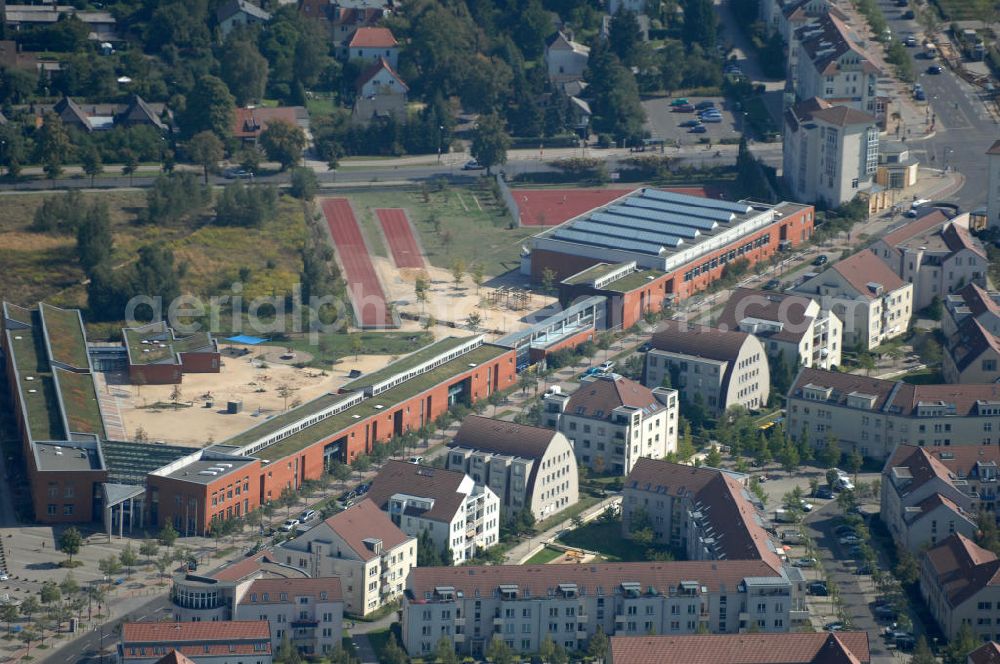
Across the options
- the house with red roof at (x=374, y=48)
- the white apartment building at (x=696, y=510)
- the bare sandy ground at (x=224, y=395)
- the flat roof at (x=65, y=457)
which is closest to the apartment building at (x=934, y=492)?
the white apartment building at (x=696, y=510)

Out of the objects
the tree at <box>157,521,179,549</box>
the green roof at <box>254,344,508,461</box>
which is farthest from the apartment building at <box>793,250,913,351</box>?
the tree at <box>157,521,179,549</box>

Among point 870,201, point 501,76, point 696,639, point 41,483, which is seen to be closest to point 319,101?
point 501,76

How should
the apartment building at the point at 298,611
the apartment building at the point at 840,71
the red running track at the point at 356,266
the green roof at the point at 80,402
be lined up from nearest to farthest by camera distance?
1. the apartment building at the point at 298,611
2. the green roof at the point at 80,402
3. the red running track at the point at 356,266
4. the apartment building at the point at 840,71

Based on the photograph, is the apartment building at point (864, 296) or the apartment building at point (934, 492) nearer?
the apartment building at point (934, 492)

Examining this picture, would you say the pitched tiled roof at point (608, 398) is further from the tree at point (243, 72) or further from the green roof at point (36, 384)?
the tree at point (243, 72)

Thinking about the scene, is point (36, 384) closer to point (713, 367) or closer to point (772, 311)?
point (713, 367)

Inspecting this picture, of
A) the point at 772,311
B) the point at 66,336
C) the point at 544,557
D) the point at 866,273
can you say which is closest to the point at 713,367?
the point at 772,311
